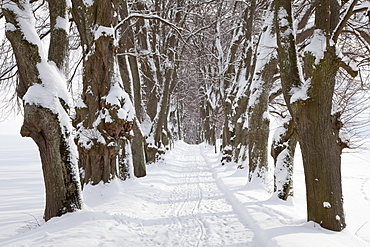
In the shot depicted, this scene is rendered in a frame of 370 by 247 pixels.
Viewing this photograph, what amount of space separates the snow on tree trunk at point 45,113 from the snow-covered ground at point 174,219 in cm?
46

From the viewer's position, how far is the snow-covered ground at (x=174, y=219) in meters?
4.34

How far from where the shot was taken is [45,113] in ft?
16.0

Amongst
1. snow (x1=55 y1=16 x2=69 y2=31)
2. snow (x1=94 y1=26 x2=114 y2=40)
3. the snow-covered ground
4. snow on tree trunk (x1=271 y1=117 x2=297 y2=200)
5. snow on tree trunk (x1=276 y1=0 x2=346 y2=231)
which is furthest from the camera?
snow on tree trunk (x1=271 y1=117 x2=297 y2=200)

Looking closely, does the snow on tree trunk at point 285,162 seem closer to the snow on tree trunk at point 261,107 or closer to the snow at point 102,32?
the snow on tree trunk at point 261,107

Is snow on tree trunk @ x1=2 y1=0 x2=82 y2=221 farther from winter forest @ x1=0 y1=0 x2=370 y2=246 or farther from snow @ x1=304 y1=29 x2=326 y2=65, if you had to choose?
snow @ x1=304 y1=29 x2=326 y2=65

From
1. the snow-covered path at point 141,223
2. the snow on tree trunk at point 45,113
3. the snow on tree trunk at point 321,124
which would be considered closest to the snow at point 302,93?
the snow on tree trunk at point 321,124

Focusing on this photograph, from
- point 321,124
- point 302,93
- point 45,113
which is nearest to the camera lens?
point 321,124

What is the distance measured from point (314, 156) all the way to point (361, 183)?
1123cm

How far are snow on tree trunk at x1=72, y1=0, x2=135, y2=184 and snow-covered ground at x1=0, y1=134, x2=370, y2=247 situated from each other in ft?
2.87

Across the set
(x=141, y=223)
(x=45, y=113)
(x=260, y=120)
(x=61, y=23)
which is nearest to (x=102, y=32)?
(x=61, y=23)

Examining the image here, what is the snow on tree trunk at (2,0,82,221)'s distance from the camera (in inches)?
192

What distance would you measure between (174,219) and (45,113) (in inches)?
139

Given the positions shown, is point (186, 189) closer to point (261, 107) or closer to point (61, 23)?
point (261, 107)

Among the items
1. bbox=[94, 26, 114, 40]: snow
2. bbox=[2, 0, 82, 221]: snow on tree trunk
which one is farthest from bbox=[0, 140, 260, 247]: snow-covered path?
bbox=[94, 26, 114, 40]: snow
